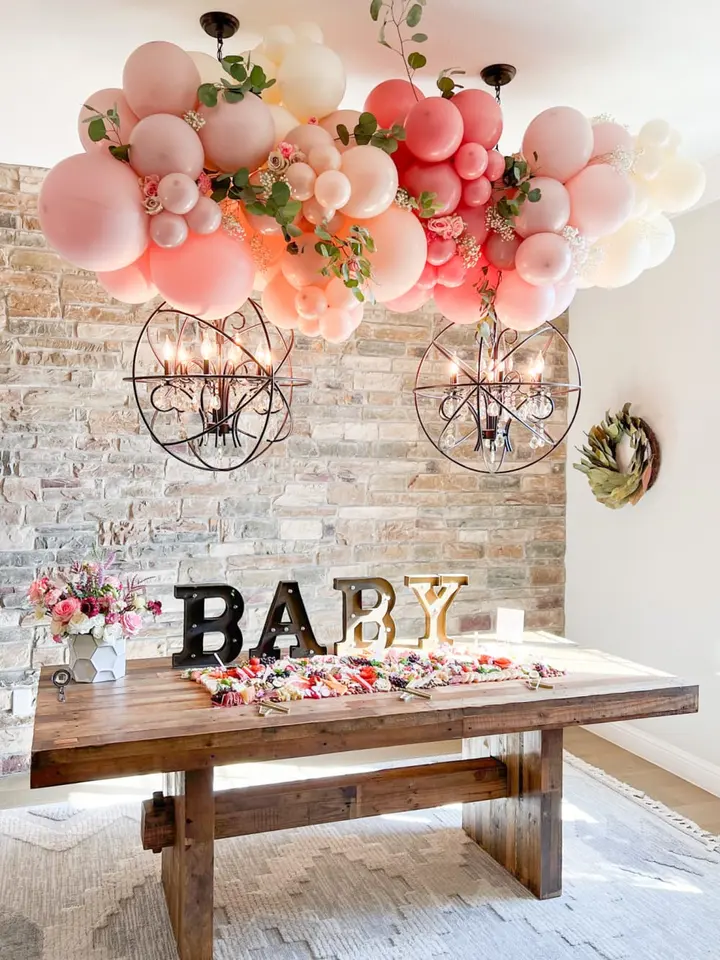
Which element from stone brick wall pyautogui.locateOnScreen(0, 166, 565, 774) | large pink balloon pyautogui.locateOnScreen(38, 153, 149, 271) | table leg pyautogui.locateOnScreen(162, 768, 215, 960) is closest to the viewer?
large pink balloon pyautogui.locateOnScreen(38, 153, 149, 271)

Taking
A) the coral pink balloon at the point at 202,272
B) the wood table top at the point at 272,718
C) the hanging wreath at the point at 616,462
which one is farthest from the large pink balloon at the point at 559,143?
the hanging wreath at the point at 616,462

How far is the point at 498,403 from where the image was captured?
229 cm

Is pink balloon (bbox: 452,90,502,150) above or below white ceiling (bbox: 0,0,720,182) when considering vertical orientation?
below

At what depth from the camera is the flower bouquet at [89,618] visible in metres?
2.49

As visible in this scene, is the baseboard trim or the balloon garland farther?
the baseboard trim

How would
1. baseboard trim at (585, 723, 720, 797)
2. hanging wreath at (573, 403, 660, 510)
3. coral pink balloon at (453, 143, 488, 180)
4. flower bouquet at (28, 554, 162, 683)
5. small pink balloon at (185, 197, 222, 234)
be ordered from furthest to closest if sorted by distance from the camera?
hanging wreath at (573, 403, 660, 510) → baseboard trim at (585, 723, 720, 797) → flower bouquet at (28, 554, 162, 683) → coral pink balloon at (453, 143, 488, 180) → small pink balloon at (185, 197, 222, 234)

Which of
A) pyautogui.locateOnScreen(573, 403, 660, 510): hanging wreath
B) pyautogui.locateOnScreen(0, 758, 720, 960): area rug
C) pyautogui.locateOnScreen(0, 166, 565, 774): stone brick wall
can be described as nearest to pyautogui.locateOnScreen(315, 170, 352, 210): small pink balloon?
pyautogui.locateOnScreen(0, 758, 720, 960): area rug

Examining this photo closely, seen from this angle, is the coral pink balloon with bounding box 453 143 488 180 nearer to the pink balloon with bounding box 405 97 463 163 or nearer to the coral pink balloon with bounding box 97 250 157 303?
the pink balloon with bounding box 405 97 463 163

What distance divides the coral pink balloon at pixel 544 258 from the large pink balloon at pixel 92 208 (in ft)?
3.24

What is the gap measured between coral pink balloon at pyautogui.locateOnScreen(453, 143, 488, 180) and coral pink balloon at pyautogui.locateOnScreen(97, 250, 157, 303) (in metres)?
0.84

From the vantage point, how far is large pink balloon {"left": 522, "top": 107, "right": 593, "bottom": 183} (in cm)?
212

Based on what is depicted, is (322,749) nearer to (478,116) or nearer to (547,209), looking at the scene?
(547,209)

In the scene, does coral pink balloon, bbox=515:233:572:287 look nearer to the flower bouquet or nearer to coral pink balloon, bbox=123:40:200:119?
Result: coral pink balloon, bbox=123:40:200:119

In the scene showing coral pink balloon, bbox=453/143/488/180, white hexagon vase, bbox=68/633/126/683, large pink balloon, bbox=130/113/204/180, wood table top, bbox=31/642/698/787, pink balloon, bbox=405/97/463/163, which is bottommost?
wood table top, bbox=31/642/698/787
